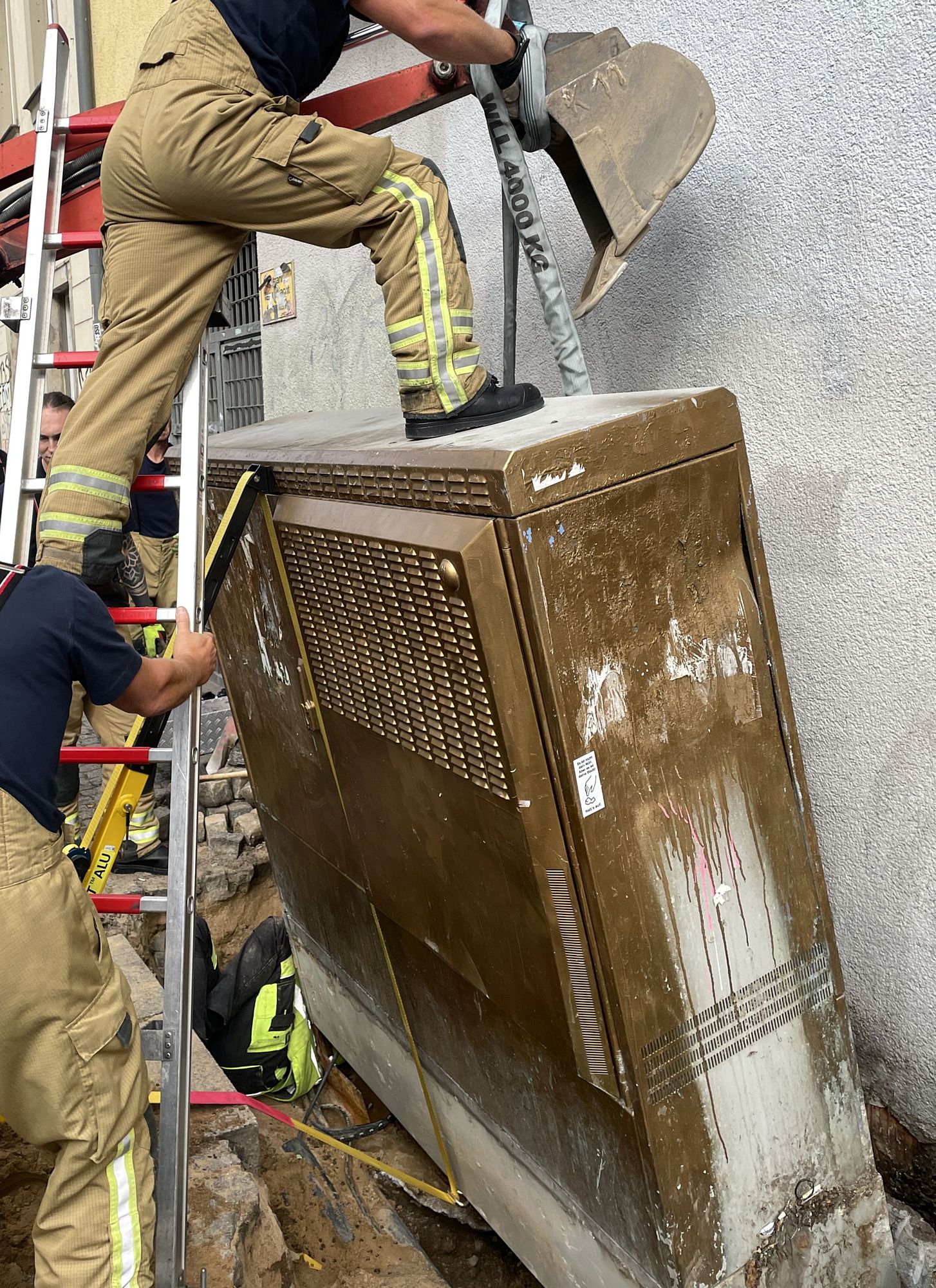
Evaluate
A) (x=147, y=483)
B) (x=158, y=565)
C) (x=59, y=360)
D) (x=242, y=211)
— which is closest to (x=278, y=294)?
(x=158, y=565)

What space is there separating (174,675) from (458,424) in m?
0.75

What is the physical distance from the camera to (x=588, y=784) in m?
1.66

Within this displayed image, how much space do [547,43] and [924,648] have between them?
1.53 metres

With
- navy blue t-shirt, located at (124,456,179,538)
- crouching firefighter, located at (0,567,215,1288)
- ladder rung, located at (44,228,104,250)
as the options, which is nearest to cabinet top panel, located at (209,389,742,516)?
crouching firefighter, located at (0,567,215,1288)

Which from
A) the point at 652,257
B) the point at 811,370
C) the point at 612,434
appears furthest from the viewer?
the point at 652,257

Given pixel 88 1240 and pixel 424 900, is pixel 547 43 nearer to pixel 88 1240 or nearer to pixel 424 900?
pixel 424 900

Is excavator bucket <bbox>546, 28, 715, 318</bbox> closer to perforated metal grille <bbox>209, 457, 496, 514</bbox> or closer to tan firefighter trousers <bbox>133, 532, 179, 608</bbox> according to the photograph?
perforated metal grille <bbox>209, 457, 496, 514</bbox>

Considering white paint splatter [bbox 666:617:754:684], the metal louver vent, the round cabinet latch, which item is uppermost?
the round cabinet latch

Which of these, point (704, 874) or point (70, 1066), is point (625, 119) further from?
point (70, 1066)

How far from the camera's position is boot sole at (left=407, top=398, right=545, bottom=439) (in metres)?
1.96

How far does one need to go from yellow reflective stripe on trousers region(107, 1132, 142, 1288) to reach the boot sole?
1475 millimetres

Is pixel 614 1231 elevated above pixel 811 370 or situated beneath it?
situated beneath

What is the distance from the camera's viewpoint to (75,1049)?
1839mm

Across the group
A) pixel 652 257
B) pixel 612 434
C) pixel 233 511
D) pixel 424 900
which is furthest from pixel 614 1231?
pixel 652 257
